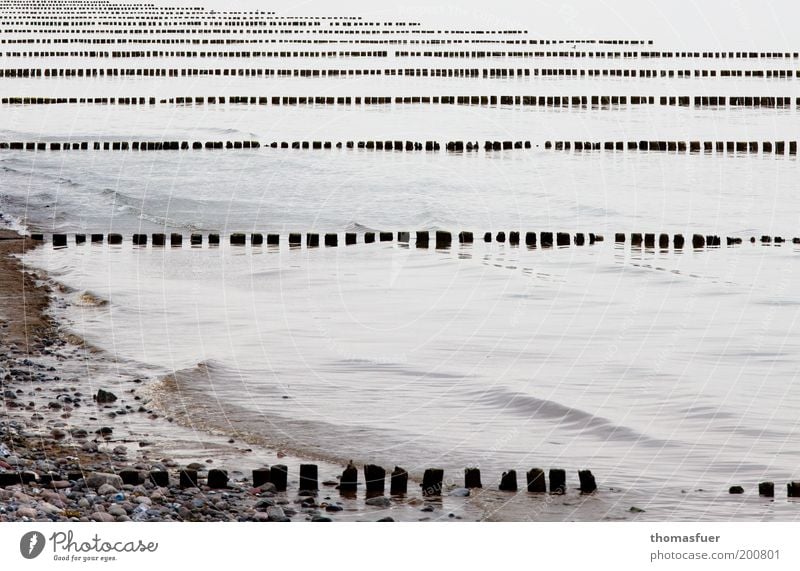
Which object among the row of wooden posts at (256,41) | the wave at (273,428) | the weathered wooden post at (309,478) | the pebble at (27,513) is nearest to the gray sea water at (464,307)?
the wave at (273,428)

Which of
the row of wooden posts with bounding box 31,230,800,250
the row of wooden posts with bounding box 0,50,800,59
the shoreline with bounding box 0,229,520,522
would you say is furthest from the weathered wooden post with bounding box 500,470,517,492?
the row of wooden posts with bounding box 0,50,800,59

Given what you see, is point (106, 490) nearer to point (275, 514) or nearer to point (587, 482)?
point (275, 514)

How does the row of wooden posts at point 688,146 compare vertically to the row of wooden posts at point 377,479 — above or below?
above

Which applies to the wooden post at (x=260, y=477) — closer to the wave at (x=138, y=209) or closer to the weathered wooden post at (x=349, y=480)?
the weathered wooden post at (x=349, y=480)

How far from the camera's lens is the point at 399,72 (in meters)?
55.3

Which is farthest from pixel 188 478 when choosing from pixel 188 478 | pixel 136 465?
pixel 136 465

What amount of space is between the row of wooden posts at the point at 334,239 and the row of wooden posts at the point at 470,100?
2358 cm

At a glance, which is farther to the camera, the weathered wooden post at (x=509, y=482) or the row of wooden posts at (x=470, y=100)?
the row of wooden posts at (x=470, y=100)

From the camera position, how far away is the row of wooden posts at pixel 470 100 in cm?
4388

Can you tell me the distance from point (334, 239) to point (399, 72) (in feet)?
119

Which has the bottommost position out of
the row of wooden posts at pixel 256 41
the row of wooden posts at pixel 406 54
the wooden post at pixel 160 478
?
the wooden post at pixel 160 478

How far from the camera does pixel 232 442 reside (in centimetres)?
1023
